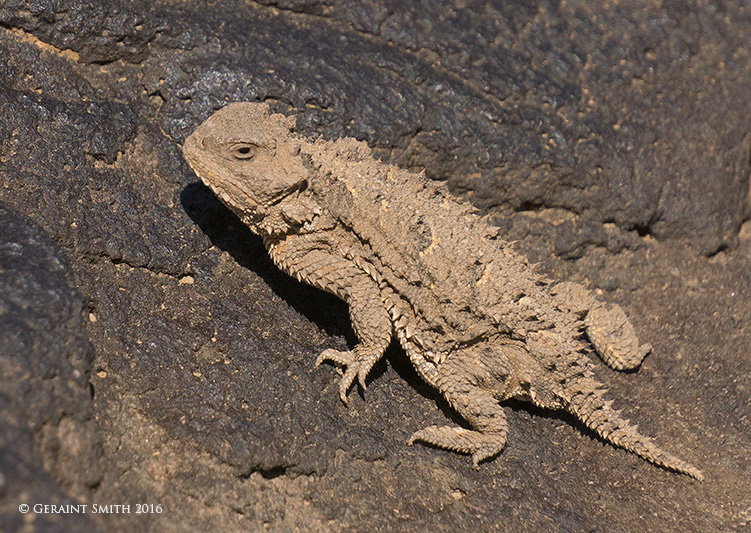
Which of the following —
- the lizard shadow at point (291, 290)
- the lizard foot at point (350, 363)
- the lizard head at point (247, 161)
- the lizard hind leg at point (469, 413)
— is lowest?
the lizard shadow at point (291, 290)

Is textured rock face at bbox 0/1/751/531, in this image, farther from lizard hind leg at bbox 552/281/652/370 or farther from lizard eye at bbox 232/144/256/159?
lizard eye at bbox 232/144/256/159

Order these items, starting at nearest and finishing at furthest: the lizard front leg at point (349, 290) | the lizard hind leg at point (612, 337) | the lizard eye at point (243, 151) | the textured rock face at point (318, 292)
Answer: the textured rock face at point (318, 292) → the lizard eye at point (243, 151) → the lizard front leg at point (349, 290) → the lizard hind leg at point (612, 337)

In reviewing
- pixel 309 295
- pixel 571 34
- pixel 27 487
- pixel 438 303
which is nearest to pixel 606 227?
pixel 571 34

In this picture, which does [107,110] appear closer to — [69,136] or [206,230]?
[69,136]

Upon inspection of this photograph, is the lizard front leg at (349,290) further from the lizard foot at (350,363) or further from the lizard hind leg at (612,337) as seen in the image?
the lizard hind leg at (612,337)

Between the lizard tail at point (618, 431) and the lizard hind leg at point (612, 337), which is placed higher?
the lizard hind leg at point (612, 337)

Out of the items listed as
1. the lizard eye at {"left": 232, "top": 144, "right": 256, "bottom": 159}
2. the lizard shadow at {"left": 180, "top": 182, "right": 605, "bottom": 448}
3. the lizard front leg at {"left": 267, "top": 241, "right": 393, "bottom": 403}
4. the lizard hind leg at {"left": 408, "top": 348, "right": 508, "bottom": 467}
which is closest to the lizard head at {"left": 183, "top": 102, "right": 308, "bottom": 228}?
the lizard eye at {"left": 232, "top": 144, "right": 256, "bottom": 159}

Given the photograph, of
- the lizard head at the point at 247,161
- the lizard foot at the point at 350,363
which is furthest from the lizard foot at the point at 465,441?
the lizard head at the point at 247,161
